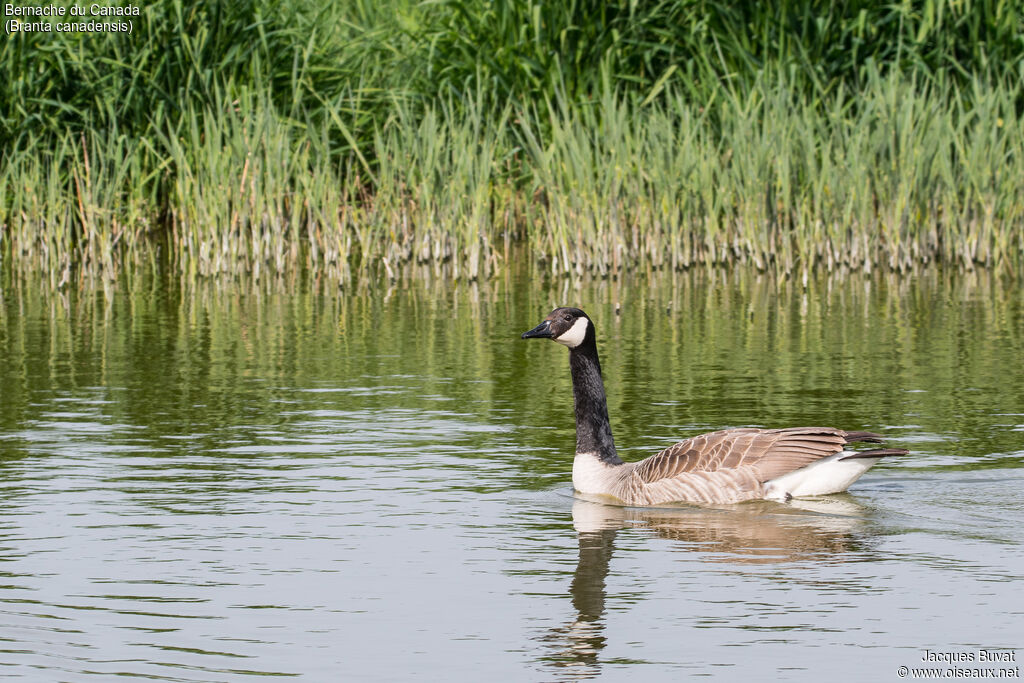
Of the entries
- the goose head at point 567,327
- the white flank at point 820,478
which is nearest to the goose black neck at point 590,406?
the goose head at point 567,327

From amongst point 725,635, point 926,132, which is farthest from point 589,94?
point 725,635

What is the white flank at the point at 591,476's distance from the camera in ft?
30.6

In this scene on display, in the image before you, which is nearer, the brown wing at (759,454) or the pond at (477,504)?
the pond at (477,504)

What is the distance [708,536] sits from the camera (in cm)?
823

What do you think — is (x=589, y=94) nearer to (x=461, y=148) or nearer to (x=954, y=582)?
(x=461, y=148)

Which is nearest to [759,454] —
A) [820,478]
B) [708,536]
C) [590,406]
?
[820,478]

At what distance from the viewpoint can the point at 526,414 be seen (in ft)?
39.3

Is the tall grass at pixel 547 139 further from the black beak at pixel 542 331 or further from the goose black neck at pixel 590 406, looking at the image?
the black beak at pixel 542 331

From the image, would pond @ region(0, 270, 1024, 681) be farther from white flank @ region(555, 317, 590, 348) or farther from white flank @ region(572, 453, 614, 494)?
white flank @ region(555, 317, 590, 348)

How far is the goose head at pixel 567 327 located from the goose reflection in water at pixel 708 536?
1.06 meters

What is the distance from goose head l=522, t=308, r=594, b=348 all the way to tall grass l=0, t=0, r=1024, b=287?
29.7 feet

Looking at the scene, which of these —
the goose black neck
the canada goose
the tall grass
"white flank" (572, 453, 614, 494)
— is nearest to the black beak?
the goose black neck

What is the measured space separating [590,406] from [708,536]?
1811 mm

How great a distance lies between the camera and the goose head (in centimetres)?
981
